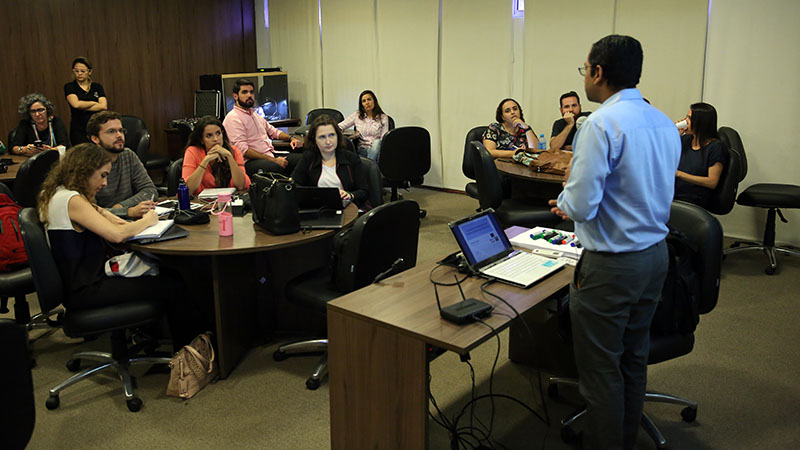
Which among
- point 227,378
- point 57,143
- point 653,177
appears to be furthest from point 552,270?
point 57,143

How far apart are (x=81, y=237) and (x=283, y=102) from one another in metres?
5.68

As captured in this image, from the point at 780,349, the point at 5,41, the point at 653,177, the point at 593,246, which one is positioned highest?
the point at 5,41

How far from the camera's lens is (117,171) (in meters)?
3.64

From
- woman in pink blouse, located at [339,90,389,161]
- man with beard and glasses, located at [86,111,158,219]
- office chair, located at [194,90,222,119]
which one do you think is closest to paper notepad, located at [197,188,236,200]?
man with beard and glasses, located at [86,111,158,219]

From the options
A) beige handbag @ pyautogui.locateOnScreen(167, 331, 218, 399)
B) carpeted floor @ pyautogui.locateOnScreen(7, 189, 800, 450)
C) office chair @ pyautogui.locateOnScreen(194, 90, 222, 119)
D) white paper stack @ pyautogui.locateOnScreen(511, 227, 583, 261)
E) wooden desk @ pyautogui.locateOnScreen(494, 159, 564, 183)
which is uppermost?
office chair @ pyautogui.locateOnScreen(194, 90, 222, 119)

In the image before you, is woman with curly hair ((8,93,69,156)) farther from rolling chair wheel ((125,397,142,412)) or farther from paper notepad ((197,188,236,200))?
rolling chair wheel ((125,397,142,412))

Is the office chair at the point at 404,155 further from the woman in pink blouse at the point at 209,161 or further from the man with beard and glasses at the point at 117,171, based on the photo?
the man with beard and glasses at the point at 117,171

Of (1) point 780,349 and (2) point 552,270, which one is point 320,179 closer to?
(2) point 552,270

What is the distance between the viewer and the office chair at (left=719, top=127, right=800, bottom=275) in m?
4.68

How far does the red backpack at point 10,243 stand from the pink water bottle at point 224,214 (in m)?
0.93

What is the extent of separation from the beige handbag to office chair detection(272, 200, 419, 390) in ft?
1.56

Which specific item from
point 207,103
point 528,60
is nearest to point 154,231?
point 528,60

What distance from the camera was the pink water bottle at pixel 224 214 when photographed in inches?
120

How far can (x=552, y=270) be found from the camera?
2459 millimetres
